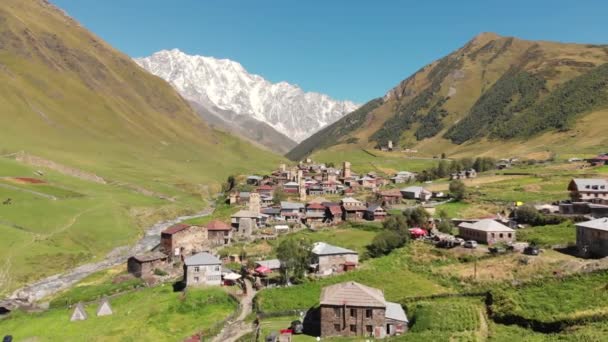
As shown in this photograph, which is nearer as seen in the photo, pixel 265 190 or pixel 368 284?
pixel 368 284

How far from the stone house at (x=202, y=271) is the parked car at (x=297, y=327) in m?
23.0

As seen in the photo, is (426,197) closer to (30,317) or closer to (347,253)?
(347,253)

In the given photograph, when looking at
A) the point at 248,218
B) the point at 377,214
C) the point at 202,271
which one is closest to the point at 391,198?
the point at 377,214

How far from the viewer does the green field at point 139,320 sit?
54719 mm

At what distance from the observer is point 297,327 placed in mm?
48281

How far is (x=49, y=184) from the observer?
5438 inches

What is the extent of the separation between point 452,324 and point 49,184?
130548 mm

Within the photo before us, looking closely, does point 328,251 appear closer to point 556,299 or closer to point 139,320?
point 139,320

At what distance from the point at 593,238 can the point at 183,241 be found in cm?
6975

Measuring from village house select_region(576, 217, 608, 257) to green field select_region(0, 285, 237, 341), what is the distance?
45498 millimetres

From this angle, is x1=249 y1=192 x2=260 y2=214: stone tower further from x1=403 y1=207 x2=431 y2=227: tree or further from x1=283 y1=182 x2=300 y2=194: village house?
x1=403 y1=207 x2=431 y2=227: tree

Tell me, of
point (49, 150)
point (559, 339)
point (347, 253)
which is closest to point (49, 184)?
point (49, 150)

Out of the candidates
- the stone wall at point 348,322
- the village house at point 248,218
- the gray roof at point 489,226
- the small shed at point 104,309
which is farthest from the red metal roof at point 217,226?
the stone wall at point 348,322

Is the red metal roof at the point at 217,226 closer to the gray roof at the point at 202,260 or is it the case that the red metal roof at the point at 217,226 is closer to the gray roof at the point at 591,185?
the gray roof at the point at 202,260
